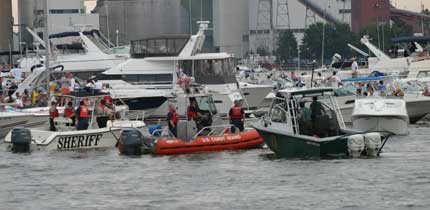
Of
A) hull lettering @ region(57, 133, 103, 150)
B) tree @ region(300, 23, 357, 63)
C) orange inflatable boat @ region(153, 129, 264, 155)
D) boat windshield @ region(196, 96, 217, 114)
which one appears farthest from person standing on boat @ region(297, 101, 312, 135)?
tree @ region(300, 23, 357, 63)

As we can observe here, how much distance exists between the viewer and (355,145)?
31938mm

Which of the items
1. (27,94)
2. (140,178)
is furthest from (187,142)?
(27,94)

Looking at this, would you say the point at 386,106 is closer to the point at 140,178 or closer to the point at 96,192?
the point at 140,178

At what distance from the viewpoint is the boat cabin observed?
32.8 metres

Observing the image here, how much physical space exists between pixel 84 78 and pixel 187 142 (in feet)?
84.1

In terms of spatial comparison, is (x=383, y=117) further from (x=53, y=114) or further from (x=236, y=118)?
(x=53, y=114)

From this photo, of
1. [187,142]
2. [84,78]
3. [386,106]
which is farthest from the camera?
[84,78]

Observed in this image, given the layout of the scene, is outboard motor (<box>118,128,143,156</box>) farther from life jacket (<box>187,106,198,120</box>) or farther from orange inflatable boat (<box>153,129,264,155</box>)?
life jacket (<box>187,106,198,120</box>)

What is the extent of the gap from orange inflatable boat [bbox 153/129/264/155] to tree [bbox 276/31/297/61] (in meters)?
122

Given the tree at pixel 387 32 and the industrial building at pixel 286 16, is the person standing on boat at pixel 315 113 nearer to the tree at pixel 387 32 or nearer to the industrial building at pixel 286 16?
the tree at pixel 387 32

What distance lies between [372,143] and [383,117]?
26.0 feet

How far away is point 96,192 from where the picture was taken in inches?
1086

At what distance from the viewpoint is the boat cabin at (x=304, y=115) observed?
32.8 meters

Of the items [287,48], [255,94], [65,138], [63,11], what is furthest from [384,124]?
[63,11]
